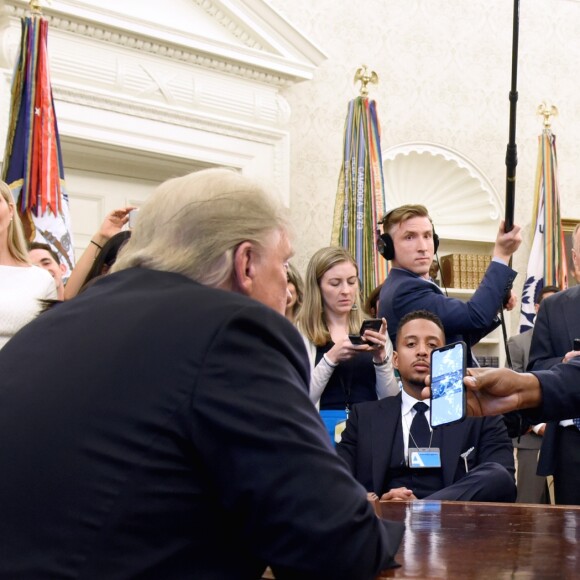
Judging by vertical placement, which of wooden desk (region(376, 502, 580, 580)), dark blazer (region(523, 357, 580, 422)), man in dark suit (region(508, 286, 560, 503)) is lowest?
man in dark suit (region(508, 286, 560, 503))

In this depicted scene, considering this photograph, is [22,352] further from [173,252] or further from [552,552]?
[552,552]

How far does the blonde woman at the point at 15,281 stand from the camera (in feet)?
8.87

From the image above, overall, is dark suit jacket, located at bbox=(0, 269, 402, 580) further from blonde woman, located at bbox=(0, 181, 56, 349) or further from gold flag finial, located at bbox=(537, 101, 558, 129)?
gold flag finial, located at bbox=(537, 101, 558, 129)

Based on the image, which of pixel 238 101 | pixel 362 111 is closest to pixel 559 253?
pixel 362 111

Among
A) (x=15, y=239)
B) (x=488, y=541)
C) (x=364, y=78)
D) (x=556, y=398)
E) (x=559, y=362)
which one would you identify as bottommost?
(x=488, y=541)

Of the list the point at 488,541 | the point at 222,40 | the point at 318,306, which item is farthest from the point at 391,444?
the point at 222,40

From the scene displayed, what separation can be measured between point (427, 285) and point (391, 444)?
2.02ft

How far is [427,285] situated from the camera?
3.28m

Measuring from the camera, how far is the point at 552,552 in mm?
1274

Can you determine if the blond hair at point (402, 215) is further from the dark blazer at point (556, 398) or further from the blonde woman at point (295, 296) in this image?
the dark blazer at point (556, 398)

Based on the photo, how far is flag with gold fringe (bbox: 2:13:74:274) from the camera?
421 cm

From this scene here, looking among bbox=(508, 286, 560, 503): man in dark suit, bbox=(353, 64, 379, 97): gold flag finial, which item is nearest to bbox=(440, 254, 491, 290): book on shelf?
bbox=(353, 64, 379, 97): gold flag finial

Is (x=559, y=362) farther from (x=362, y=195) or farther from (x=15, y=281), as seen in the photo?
(x=362, y=195)

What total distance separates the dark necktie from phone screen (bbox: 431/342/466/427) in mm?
1216
